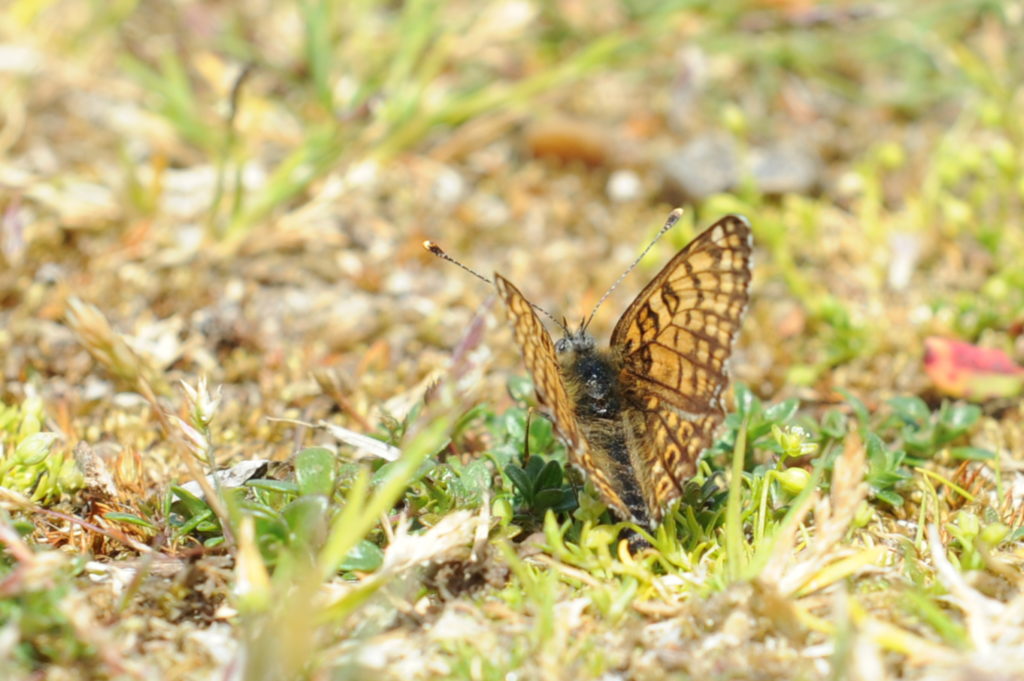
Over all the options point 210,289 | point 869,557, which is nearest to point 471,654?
point 869,557

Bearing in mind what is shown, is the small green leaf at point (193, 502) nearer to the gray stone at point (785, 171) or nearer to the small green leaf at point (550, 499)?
the small green leaf at point (550, 499)

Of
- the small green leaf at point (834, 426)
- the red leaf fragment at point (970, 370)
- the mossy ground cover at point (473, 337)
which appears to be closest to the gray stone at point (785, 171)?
the mossy ground cover at point (473, 337)

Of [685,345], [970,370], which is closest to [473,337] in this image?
[685,345]

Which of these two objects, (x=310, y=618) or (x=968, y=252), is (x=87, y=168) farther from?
(x=968, y=252)

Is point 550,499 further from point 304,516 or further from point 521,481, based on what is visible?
point 304,516

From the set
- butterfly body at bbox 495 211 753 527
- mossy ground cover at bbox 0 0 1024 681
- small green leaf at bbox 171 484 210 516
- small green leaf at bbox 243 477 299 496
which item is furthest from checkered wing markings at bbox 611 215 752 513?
small green leaf at bbox 171 484 210 516
